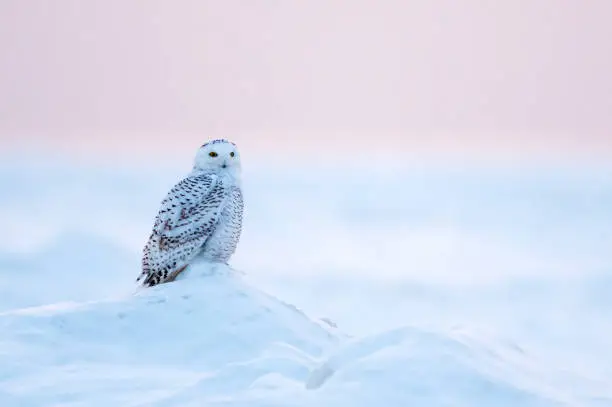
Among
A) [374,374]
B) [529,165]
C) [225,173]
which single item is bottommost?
[374,374]

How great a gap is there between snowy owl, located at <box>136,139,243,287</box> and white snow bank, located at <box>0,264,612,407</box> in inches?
24.3

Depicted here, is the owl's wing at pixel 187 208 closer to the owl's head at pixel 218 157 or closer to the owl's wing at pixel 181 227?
the owl's wing at pixel 181 227

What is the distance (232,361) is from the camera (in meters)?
5.77

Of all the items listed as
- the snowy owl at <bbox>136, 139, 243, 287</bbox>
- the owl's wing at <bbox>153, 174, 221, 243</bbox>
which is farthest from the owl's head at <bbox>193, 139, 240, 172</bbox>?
the owl's wing at <bbox>153, 174, 221, 243</bbox>

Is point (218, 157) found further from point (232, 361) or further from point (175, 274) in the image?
point (232, 361)

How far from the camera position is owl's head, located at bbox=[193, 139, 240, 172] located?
770 cm

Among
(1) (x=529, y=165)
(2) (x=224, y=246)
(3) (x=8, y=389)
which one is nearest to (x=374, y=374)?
(3) (x=8, y=389)

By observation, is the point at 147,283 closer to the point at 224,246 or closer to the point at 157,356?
the point at 224,246

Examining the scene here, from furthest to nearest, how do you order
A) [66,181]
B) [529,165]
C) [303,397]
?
[529,165], [66,181], [303,397]

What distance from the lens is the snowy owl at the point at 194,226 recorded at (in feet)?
24.0

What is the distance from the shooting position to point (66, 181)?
287ft

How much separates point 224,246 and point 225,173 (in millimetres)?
620

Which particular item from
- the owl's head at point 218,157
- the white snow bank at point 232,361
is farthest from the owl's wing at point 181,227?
the white snow bank at point 232,361

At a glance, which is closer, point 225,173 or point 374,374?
point 374,374
